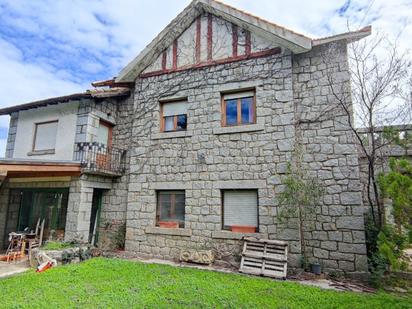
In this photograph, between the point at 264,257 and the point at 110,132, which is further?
the point at 110,132

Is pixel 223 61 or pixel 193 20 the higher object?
pixel 193 20

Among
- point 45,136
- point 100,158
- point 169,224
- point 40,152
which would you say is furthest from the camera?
point 45,136

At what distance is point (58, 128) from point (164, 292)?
7209mm

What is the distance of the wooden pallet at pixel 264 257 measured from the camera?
5.79 meters

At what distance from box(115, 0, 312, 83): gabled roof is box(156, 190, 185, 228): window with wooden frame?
460 centimetres

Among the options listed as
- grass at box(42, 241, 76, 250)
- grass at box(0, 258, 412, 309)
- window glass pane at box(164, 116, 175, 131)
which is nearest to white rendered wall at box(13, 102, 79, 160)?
grass at box(42, 241, 76, 250)

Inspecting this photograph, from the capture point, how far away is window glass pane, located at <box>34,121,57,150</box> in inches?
354

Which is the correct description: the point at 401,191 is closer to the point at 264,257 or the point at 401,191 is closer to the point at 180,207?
the point at 264,257

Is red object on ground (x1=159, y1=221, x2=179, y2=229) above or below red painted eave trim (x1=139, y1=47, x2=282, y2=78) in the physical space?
below

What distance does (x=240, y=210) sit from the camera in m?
6.98

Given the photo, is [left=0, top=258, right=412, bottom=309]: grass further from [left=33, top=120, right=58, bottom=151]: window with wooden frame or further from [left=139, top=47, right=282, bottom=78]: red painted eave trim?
[left=139, top=47, right=282, bottom=78]: red painted eave trim

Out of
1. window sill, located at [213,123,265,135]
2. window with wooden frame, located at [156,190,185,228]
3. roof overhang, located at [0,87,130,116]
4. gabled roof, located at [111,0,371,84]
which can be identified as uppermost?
gabled roof, located at [111,0,371,84]

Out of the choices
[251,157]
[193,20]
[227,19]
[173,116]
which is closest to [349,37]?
[227,19]

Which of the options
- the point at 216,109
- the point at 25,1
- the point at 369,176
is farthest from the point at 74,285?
the point at 25,1
